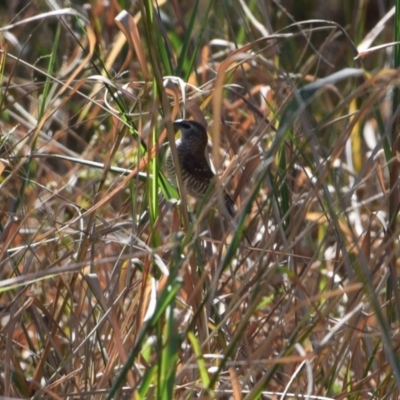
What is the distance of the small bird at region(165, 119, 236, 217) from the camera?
3.39 m

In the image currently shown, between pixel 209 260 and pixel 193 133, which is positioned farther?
pixel 193 133

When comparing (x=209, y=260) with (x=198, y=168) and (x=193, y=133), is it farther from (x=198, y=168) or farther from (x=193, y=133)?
(x=198, y=168)

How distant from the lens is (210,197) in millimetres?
1934

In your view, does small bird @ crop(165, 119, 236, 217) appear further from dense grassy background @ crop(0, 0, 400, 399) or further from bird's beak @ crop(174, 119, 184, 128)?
dense grassy background @ crop(0, 0, 400, 399)

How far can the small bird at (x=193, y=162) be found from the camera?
339 centimetres

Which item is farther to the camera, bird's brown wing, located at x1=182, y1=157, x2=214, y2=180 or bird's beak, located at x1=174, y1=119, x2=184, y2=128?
bird's brown wing, located at x1=182, y1=157, x2=214, y2=180

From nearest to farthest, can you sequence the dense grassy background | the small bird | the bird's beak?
the dense grassy background
the bird's beak
the small bird

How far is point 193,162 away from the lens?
3.78 m

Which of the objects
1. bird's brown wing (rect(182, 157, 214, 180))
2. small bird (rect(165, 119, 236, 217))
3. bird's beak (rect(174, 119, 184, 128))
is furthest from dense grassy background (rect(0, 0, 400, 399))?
bird's brown wing (rect(182, 157, 214, 180))

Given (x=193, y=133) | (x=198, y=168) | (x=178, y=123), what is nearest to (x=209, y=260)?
(x=178, y=123)

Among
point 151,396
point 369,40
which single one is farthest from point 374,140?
point 151,396

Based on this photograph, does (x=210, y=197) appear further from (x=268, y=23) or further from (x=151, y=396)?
(x=268, y=23)

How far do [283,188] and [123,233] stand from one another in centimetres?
53

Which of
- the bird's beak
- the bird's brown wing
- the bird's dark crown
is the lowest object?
the bird's brown wing
